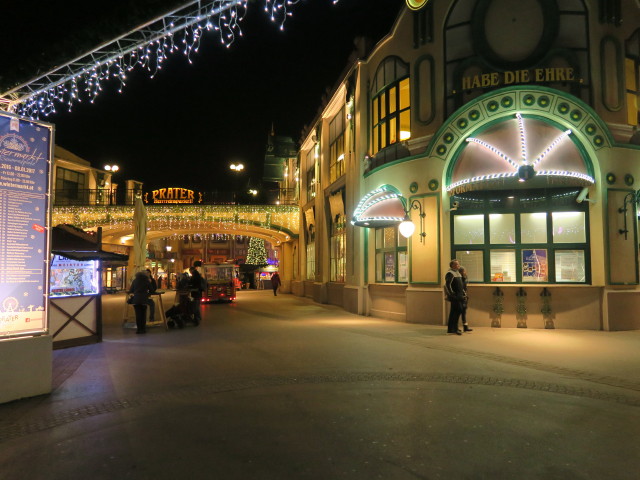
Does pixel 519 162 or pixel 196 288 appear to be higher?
pixel 519 162

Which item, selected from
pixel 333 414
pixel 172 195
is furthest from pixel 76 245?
pixel 172 195

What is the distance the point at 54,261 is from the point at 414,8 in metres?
11.7

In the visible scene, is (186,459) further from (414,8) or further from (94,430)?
(414,8)

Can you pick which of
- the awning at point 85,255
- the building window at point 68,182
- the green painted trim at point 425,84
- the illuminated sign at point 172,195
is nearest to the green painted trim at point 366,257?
the green painted trim at point 425,84

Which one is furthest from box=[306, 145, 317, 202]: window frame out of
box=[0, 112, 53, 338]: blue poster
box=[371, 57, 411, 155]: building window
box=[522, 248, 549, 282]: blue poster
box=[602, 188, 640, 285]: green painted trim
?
box=[0, 112, 53, 338]: blue poster

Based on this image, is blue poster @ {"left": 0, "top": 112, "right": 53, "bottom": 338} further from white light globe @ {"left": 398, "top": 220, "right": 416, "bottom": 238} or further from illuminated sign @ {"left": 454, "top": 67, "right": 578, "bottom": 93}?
illuminated sign @ {"left": 454, "top": 67, "right": 578, "bottom": 93}

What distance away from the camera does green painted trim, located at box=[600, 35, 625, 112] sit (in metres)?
12.9

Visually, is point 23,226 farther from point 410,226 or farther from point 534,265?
point 534,265

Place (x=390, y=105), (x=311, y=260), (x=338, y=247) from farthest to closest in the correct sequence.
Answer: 1. (x=311, y=260)
2. (x=338, y=247)
3. (x=390, y=105)

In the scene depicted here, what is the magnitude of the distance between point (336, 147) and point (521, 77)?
9.82 metres

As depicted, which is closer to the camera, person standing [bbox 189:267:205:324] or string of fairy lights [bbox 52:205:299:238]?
person standing [bbox 189:267:205:324]

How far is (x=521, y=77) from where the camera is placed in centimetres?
1298

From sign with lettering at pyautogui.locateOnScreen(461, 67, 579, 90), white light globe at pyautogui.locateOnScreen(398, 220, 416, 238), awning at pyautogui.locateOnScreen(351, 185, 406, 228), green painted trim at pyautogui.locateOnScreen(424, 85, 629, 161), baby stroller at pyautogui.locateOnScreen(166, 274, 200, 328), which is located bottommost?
baby stroller at pyautogui.locateOnScreen(166, 274, 200, 328)

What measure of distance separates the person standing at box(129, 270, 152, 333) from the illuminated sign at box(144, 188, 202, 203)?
1868cm
